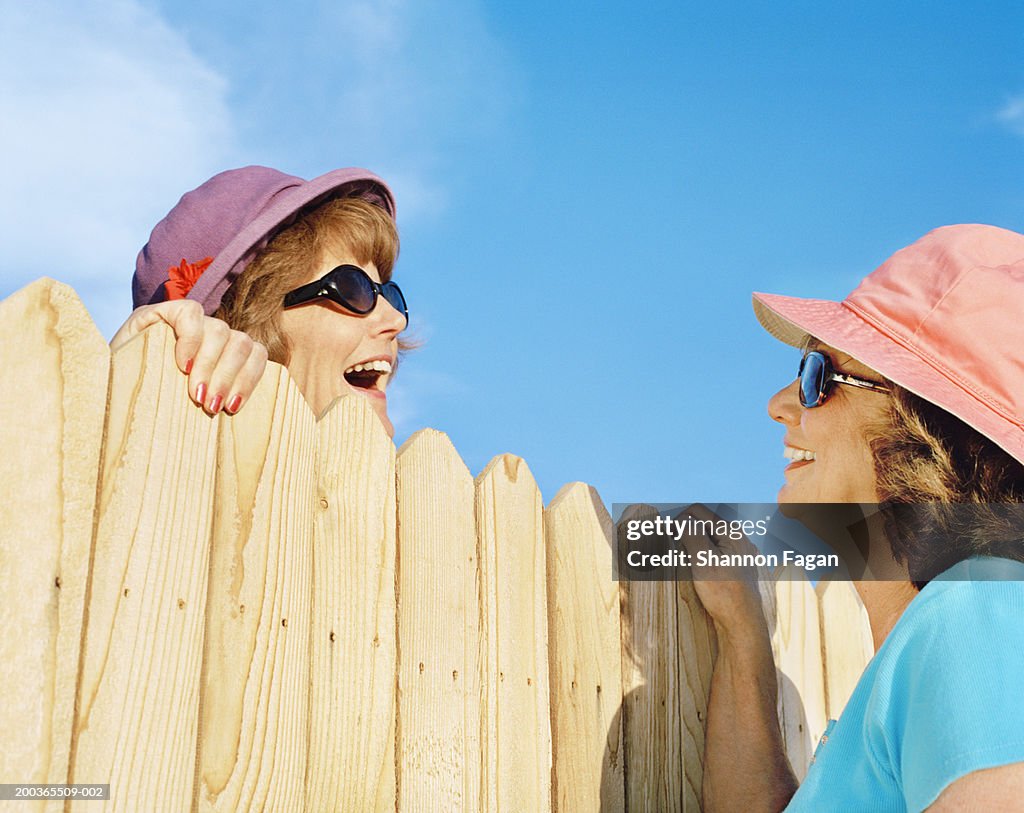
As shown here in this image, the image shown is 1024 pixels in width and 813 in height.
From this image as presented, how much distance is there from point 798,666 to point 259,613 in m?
1.68

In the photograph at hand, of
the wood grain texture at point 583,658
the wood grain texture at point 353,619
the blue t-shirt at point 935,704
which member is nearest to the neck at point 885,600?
the blue t-shirt at point 935,704

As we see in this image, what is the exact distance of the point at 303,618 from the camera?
2145mm

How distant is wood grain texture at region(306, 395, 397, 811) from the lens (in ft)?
7.06

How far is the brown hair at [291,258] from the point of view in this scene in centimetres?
316

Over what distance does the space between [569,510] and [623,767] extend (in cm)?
69

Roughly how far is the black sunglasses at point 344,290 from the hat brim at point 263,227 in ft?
0.63

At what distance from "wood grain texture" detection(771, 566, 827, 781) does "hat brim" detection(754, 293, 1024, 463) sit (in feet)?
3.01

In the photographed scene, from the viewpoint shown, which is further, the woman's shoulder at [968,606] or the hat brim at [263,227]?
the hat brim at [263,227]

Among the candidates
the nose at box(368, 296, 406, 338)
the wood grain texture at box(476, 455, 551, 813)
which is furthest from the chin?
the wood grain texture at box(476, 455, 551, 813)

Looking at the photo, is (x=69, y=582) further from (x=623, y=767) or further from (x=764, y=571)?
(x=764, y=571)

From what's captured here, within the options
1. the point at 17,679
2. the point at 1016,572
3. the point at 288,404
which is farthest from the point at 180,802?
the point at 1016,572

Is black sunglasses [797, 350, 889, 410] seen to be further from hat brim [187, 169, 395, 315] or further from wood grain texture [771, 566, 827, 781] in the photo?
hat brim [187, 169, 395, 315]

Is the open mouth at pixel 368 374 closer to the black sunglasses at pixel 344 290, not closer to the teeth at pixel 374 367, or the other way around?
the teeth at pixel 374 367

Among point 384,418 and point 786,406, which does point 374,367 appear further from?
point 786,406
